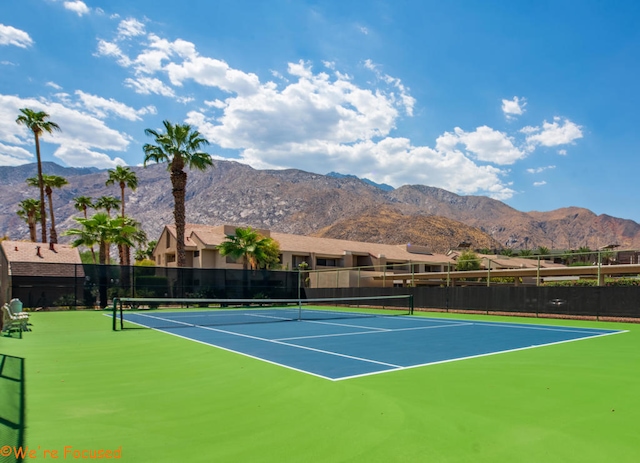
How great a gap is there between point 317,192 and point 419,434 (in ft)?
591

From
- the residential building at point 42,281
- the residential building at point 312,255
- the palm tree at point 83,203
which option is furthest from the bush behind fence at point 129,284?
the palm tree at point 83,203

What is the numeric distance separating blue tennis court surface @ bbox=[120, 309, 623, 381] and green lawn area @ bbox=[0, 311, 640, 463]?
2.12 feet

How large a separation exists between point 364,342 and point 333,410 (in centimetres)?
640

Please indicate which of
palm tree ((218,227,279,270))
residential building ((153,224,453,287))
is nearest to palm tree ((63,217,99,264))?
palm tree ((218,227,279,270))

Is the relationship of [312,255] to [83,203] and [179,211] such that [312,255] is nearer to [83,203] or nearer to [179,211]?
[179,211]

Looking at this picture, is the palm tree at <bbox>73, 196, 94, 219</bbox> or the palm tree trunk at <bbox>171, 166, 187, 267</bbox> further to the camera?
the palm tree at <bbox>73, 196, 94, 219</bbox>

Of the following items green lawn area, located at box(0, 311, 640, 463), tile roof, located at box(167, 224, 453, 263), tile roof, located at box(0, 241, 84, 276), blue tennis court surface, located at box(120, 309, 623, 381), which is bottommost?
blue tennis court surface, located at box(120, 309, 623, 381)

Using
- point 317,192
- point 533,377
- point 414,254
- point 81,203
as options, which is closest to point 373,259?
point 414,254

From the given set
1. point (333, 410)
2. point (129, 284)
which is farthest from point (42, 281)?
point (333, 410)

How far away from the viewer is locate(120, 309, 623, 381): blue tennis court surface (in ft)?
28.7

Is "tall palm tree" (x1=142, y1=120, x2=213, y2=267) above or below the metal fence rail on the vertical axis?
above

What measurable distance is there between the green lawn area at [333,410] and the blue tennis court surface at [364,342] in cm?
65

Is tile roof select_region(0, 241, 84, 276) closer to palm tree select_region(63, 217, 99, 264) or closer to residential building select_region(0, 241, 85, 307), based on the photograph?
residential building select_region(0, 241, 85, 307)

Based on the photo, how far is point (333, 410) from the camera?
18.4 feet
